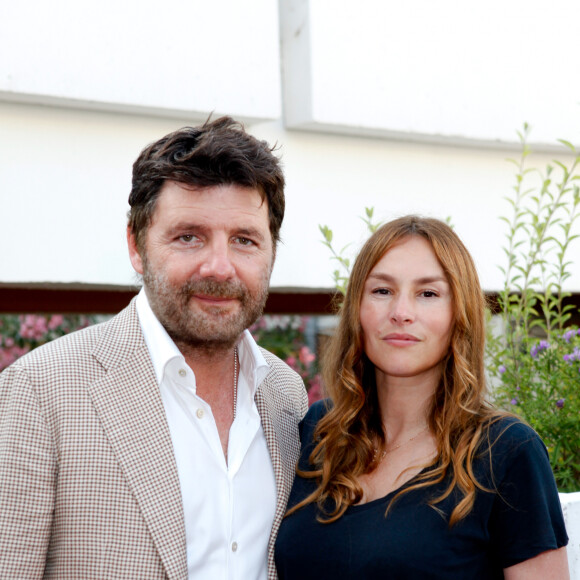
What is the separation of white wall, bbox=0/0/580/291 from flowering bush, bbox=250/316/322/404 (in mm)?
3357

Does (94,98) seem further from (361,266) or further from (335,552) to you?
(335,552)

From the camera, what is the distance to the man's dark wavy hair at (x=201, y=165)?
2379mm

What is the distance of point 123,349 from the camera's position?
232 cm

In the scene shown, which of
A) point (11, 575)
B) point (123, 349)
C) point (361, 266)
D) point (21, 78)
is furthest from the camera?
point (21, 78)

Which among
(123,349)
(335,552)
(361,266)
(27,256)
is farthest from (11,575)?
(27,256)

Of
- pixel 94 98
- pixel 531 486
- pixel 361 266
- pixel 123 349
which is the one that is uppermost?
pixel 94 98

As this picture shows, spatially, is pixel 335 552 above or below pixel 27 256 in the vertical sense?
below

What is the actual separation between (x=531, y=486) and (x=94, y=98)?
2.14 m

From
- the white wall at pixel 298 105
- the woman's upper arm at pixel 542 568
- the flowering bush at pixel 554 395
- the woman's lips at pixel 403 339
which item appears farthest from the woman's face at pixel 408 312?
the white wall at pixel 298 105

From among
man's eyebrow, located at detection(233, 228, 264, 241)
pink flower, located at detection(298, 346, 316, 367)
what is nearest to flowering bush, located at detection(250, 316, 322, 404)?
pink flower, located at detection(298, 346, 316, 367)

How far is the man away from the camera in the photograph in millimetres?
2059

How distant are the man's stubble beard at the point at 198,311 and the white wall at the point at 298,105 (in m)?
1.06

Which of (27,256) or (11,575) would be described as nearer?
(11,575)

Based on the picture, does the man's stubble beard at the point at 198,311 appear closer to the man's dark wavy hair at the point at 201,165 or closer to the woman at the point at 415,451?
the man's dark wavy hair at the point at 201,165
